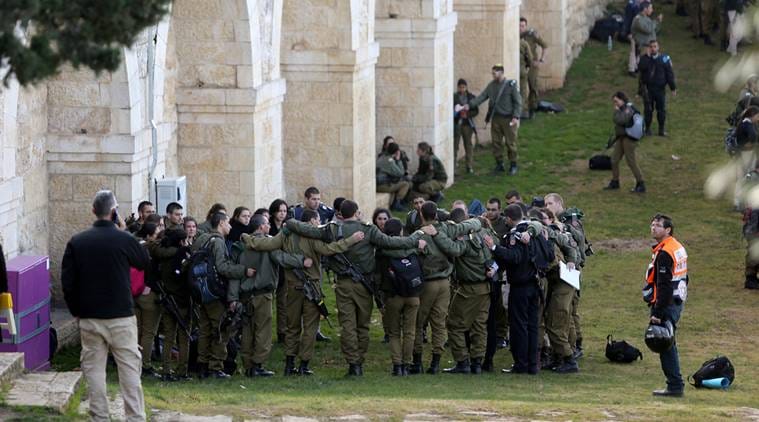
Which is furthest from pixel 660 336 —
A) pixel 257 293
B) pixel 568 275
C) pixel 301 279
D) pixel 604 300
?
pixel 604 300

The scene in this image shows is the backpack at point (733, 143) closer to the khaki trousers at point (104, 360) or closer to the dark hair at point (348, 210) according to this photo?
the dark hair at point (348, 210)

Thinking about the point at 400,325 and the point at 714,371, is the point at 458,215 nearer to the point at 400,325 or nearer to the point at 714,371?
the point at 400,325

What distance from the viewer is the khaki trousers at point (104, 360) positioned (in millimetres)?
10873

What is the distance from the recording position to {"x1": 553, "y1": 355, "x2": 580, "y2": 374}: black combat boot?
1544 cm

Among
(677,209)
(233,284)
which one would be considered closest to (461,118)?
(677,209)

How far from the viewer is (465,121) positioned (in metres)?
26.2

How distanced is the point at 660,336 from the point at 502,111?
12.2 metres

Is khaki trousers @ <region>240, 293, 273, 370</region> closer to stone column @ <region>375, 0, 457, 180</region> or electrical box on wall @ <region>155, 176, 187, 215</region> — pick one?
electrical box on wall @ <region>155, 176, 187, 215</region>

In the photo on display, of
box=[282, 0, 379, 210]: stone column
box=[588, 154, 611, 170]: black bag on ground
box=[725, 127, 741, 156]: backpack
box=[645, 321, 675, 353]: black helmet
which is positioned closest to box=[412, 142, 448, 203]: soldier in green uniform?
box=[282, 0, 379, 210]: stone column

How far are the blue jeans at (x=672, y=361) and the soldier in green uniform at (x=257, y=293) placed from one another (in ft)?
10.1

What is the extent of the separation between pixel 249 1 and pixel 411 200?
635 cm

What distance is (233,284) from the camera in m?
14.5

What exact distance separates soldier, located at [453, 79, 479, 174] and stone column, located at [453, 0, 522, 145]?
1335 mm

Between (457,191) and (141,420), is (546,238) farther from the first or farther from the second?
(457,191)
